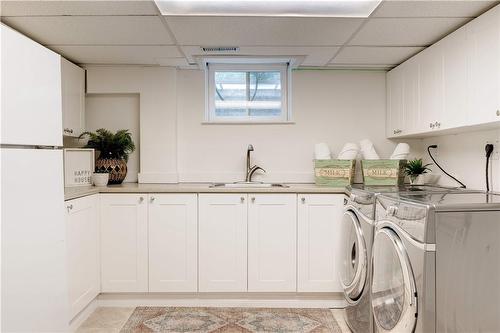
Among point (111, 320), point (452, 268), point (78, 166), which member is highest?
point (78, 166)

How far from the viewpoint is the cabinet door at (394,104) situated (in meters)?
3.04

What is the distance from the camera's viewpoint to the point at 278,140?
3359 mm

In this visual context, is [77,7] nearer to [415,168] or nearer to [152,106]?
[152,106]

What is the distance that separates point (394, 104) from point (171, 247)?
2174 millimetres

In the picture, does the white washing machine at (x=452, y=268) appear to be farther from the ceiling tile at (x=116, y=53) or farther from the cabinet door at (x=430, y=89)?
the ceiling tile at (x=116, y=53)

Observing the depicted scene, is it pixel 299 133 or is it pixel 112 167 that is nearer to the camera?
pixel 112 167

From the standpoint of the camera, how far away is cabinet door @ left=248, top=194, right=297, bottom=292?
2799 millimetres

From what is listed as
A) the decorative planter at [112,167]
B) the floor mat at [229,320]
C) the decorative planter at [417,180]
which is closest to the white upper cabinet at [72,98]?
the decorative planter at [112,167]

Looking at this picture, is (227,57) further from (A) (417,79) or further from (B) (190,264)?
(B) (190,264)

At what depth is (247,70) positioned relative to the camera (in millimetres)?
3379

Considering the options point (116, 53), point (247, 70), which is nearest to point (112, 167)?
point (116, 53)

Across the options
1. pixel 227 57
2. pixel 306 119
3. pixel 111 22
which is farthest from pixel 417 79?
pixel 111 22

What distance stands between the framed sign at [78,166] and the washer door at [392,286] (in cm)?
225

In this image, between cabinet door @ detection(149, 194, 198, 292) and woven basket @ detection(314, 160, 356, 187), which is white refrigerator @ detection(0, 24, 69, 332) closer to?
cabinet door @ detection(149, 194, 198, 292)
